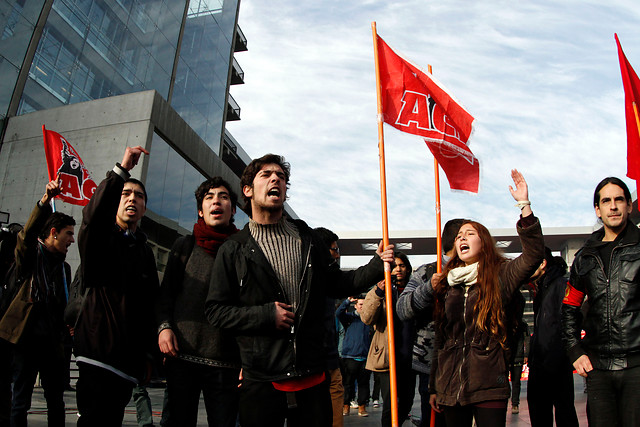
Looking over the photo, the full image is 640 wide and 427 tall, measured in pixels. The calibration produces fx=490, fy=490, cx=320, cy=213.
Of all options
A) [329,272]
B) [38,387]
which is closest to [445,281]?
[329,272]

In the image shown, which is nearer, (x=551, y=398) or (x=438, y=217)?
(x=438, y=217)

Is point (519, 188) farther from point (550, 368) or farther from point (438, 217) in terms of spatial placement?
point (550, 368)

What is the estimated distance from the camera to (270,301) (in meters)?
2.63

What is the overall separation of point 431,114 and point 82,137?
12410mm

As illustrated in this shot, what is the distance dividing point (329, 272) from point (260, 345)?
634 millimetres

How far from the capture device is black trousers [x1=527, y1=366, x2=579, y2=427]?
13.7ft

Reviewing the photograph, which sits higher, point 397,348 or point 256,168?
point 256,168

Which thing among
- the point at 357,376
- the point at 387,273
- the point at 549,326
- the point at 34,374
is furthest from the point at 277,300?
the point at 357,376

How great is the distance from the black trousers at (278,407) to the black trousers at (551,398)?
8.69ft

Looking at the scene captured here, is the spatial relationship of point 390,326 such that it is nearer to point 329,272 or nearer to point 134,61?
point 329,272

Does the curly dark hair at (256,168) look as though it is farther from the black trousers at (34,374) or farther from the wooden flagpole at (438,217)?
the black trousers at (34,374)

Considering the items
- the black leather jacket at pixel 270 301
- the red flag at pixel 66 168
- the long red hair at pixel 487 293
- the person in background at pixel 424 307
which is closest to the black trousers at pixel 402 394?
the person in background at pixel 424 307

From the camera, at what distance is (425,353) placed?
4516 millimetres

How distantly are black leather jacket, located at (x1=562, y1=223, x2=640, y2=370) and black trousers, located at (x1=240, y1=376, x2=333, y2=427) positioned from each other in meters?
1.90
